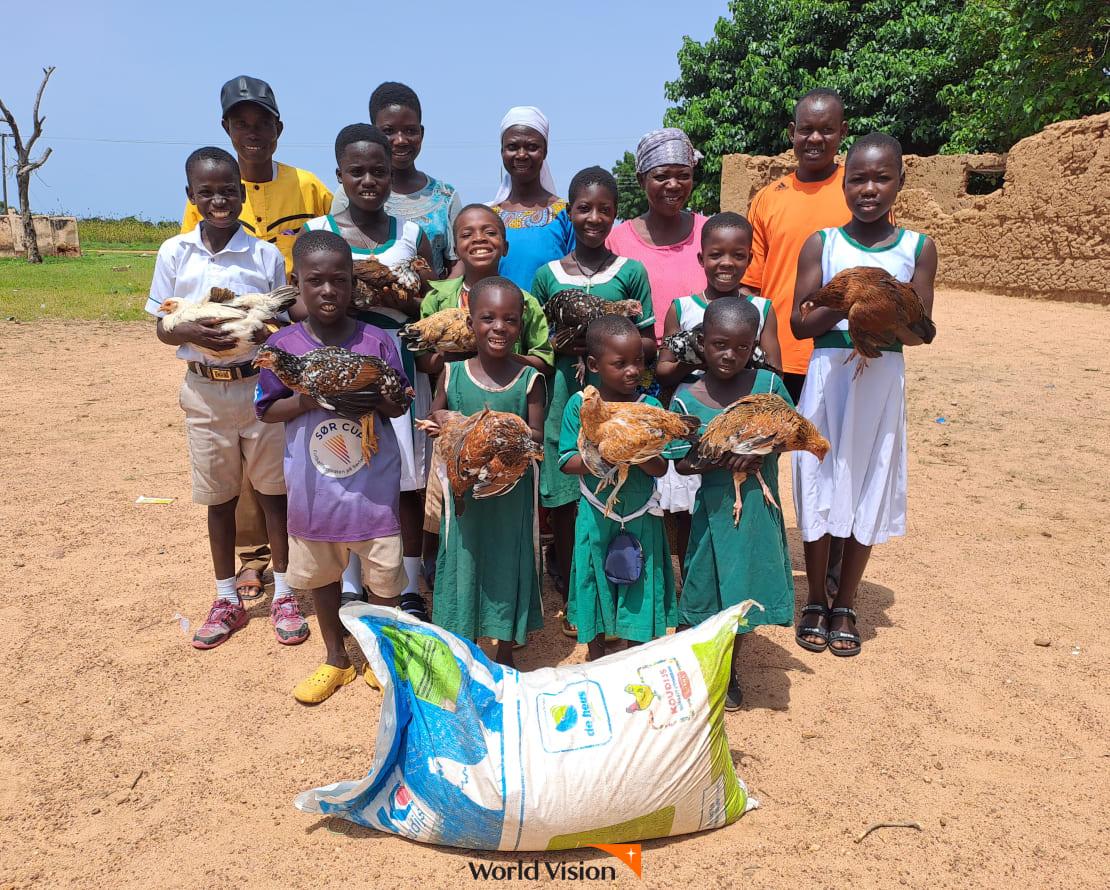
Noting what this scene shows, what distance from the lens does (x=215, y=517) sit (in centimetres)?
366

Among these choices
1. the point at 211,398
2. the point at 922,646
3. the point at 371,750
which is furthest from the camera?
the point at 922,646

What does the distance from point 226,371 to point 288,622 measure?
121 cm

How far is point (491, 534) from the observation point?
303 cm

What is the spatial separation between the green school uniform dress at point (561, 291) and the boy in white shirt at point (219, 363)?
1.19 metres

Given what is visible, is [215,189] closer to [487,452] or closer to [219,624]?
[487,452]

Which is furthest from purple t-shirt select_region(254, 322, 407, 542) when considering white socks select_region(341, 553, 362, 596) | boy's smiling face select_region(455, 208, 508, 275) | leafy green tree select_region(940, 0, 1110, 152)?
leafy green tree select_region(940, 0, 1110, 152)

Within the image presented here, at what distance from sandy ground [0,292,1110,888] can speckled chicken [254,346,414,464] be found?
130cm

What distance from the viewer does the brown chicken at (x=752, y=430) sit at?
2691 millimetres

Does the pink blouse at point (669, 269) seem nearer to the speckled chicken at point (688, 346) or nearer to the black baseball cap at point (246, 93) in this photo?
the speckled chicken at point (688, 346)

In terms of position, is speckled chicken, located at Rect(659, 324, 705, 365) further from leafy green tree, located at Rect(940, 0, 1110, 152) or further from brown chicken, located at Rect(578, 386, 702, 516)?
leafy green tree, located at Rect(940, 0, 1110, 152)

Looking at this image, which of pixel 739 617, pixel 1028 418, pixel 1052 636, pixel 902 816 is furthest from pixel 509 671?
pixel 1028 418

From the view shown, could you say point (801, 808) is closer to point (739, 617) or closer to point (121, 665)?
point (739, 617)

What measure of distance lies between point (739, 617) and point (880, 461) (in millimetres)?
1355

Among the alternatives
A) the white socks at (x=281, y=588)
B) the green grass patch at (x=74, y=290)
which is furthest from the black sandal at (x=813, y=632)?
the green grass patch at (x=74, y=290)
